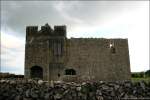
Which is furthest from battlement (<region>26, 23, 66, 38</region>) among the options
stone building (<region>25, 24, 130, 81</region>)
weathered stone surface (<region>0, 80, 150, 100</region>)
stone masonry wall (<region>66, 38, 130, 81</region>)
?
weathered stone surface (<region>0, 80, 150, 100</region>)

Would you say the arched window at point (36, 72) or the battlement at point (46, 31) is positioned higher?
the battlement at point (46, 31)

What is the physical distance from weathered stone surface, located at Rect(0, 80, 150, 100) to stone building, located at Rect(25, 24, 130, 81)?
887 inches

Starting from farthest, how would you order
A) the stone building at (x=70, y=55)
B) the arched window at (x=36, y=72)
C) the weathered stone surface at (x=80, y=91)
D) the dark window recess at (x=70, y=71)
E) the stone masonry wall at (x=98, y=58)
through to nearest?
the arched window at (x=36, y=72) < the dark window recess at (x=70, y=71) < the stone building at (x=70, y=55) < the stone masonry wall at (x=98, y=58) < the weathered stone surface at (x=80, y=91)

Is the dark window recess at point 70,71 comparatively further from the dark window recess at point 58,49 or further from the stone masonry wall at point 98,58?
the dark window recess at point 58,49

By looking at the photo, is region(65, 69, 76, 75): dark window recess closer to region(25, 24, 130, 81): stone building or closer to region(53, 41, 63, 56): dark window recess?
region(25, 24, 130, 81): stone building

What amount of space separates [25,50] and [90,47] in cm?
892

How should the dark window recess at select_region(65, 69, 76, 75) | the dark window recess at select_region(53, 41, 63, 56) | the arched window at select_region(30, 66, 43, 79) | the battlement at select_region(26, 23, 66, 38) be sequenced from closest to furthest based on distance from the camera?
the dark window recess at select_region(65, 69, 76, 75) < the arched window at select_region(30, 66, 43, 79) < the dark window recess at select_region(53, 41, 63, 56) < the battlement at select_region(26, 23, 66, 38)

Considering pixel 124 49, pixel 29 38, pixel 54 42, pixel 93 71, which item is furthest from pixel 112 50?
pixel 29 38

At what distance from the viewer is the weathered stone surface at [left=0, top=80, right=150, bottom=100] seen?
445 inches

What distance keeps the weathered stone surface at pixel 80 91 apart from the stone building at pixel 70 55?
22.5 metres

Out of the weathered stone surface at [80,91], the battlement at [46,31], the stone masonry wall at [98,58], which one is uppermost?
the battlement at [46,31]

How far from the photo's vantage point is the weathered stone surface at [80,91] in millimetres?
11297

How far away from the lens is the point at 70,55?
117 ft

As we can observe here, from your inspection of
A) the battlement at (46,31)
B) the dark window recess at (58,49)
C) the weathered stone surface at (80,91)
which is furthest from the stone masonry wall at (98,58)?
the weathered stone surface at (80,91)
